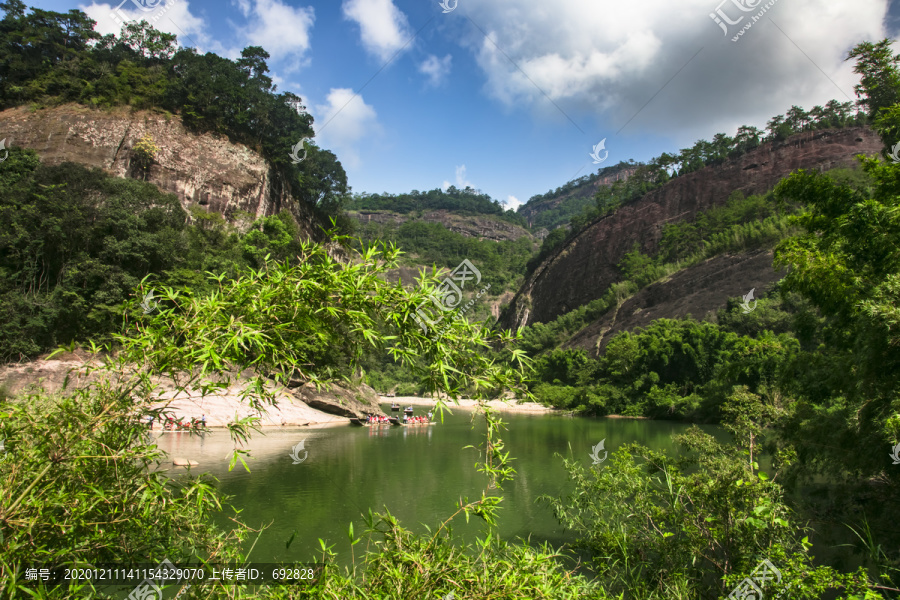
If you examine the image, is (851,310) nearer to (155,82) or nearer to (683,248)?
(155,82)

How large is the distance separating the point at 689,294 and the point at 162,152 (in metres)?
43.1

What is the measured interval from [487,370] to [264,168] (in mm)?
42089

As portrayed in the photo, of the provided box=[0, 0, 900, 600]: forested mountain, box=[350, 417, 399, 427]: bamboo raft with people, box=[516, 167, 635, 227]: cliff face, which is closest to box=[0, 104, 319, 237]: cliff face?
box=[0, 0, 900, 600]: forested mountain

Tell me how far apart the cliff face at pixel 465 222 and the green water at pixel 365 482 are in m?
93.7

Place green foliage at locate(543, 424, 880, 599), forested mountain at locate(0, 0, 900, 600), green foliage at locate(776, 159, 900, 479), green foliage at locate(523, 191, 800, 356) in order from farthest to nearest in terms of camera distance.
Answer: green foliage at locate(523, 191, 800, 356)
green foliage at locate(776, 159, 900, 479)
green foliage at locate(543, 424, 880, 599)
forested mountain at locate(0, 0, 900, 600)

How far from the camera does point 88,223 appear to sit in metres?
22.6

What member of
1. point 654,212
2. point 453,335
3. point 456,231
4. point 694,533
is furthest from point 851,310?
point 456,231

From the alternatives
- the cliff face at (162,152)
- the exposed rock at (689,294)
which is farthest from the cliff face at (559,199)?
the cliff face at (162,152)

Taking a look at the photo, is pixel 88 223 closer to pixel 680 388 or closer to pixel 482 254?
pixel 680 388

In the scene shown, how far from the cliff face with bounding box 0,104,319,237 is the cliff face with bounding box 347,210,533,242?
7195cm

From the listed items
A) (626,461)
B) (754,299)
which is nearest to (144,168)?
(626,461)

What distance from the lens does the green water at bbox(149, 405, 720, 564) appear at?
856 cm

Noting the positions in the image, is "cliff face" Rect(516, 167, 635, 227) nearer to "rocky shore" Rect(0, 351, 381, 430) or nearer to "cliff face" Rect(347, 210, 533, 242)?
"cliff face" Rect(347, 210, 533, 242)

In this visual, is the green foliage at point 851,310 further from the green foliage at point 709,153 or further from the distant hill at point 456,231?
the distant hill at point 456,231
